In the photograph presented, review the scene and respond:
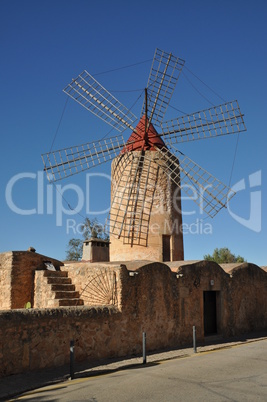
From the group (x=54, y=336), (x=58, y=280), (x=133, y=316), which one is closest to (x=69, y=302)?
(x=58, y=280)

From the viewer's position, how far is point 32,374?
25.8 feet

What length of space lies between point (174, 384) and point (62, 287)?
17.8 feet

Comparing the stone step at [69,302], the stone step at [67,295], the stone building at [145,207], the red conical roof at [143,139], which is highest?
the red conical roof at [143,139]

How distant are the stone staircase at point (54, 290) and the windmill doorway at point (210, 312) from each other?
4.74 metres

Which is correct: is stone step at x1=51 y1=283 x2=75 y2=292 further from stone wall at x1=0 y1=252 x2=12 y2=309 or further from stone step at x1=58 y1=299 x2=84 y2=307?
stone wall at x1=0 y1=252 x2=12 y2=309

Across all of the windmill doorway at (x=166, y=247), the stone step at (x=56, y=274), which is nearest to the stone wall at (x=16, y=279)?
the stone step at (x=56, y=274)

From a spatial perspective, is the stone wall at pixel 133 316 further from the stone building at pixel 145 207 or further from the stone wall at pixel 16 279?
the stone building at pixel 145 207

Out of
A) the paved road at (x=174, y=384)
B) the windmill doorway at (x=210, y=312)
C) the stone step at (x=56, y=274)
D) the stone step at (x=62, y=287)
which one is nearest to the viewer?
the paved road at (x=174, y=384)

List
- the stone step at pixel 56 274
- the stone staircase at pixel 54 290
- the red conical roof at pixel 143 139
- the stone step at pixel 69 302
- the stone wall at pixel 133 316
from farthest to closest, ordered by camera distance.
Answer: the red conical roof at pixel 143 139
the stone step at pixel 56 274
the stone staircase at pixel 54 290
the stone step at pixel 69 302
the stone wall at pixel 133 316

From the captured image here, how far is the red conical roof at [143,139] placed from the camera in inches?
655

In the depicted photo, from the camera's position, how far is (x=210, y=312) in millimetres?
14078

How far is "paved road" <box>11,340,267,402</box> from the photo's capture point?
20.1ft

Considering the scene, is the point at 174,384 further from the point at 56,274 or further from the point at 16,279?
the point at 16,279

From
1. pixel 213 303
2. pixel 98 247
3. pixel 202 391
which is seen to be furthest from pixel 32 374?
pixel 98 247
